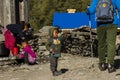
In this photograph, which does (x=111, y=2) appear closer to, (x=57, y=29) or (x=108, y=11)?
(x=108, y=11)

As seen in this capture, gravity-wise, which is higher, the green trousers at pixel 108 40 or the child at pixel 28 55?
the green trousers at pixel 108 40

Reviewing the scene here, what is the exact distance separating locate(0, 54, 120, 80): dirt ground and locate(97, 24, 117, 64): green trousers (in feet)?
1.09

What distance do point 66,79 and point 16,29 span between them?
347 cm

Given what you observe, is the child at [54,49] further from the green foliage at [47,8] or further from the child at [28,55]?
the green foliage at [47,8]

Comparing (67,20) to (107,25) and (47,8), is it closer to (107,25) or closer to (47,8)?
(47,8)

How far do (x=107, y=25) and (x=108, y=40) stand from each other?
29 cm

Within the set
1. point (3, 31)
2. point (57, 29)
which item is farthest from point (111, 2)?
point (3, 31)

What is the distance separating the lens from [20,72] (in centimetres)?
980

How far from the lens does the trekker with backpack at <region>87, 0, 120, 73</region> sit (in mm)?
8578

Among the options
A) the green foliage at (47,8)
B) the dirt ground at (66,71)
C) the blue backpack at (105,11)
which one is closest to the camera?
the blue backpack at (105,11)

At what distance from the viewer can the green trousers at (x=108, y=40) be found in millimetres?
8641

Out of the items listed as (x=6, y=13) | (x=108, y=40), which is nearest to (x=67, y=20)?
(x=6, y=13)

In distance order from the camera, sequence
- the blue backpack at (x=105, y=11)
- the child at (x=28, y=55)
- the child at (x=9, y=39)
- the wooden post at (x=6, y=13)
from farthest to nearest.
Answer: the wooden post at (x=6, y=13), the child at (x=9, y=39), the child at (x=28, y=55), the blue backpack at (x=105, y=11)

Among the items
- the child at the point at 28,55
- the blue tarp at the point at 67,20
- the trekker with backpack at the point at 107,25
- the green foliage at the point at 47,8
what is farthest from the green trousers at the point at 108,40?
the green foliage at the point at 47,8
